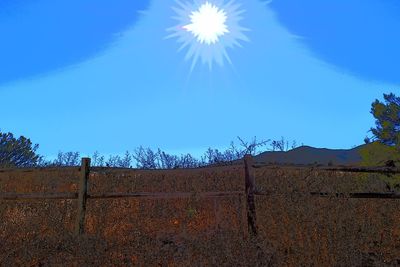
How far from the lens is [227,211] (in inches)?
308

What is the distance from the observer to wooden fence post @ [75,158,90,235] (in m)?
8.24

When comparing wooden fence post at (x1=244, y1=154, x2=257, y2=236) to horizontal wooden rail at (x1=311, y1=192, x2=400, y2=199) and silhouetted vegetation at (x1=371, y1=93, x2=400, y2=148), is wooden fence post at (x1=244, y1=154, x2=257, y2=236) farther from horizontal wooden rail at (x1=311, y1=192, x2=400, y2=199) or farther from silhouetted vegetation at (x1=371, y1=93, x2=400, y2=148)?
silhouetted vegetation at (x1=371, y1=93, x2=400, y2=148)

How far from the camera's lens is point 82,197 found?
8.39m

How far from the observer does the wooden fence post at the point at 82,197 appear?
27.0 ft

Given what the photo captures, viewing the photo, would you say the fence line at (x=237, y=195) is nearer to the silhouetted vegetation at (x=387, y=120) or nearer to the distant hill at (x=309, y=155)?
the silhouetted vegetation at (x=387, y=120)

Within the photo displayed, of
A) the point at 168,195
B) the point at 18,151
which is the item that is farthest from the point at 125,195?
the point at 18,151

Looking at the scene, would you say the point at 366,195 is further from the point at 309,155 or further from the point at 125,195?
the point at 309,155

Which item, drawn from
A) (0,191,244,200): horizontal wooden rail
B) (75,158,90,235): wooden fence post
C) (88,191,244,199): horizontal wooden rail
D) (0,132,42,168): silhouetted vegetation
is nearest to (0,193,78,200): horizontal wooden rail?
(0,191,244,200): horizontal wooden rail

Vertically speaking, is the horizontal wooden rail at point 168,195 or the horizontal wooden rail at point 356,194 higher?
the horizontal wooden rail at point 168,195

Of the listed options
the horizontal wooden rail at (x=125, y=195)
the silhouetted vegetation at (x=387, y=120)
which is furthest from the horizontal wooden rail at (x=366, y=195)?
the silhouetted vegetation at (x=387, y=120)

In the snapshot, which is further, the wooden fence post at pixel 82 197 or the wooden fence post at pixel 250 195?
the wooden fence post at pixel 82 197

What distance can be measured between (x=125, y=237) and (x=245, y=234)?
2.00m

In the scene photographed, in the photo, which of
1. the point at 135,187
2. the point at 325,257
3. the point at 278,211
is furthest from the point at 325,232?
the point at 135,187

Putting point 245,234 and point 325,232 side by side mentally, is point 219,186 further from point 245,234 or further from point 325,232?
point 325,232
